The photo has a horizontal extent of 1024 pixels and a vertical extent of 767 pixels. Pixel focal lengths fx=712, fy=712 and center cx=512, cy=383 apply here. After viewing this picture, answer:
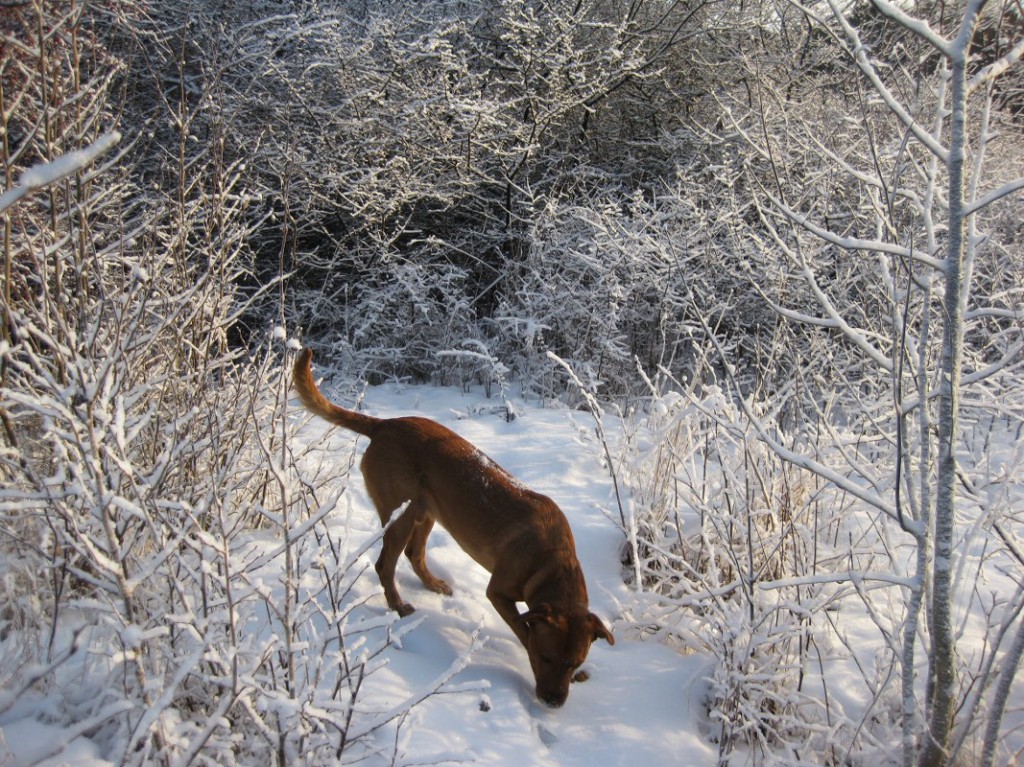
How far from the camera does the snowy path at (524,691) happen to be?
2453 millimetres

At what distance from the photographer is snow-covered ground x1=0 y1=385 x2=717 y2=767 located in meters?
2.11

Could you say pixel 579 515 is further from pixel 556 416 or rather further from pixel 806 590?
pixel 556 416

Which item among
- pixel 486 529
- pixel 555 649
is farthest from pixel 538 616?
pixel 486 529

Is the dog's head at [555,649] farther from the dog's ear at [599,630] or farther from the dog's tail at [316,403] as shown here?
the dog's tail at [316,403]

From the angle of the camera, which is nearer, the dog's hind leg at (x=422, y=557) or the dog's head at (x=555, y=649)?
the dog's head at (x=555, y=649)

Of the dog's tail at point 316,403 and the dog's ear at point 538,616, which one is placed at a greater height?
the dog's tail at point 316,403

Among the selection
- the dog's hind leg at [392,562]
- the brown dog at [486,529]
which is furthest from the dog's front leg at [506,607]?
the dog's hind leg at [392,562]

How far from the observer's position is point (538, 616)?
2842 mm

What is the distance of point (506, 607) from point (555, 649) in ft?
1.23

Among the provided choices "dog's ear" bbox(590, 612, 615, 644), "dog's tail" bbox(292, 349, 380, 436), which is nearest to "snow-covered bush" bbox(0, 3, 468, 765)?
"dog's tail" bbox(292, 349, 380, 436)

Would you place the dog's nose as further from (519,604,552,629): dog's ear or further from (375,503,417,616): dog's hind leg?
(375,503,417,616): dog's hind leg

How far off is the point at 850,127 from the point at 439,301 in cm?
491

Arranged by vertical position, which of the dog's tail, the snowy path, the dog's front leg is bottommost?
the snowy path

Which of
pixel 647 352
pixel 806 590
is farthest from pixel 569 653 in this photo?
pixel 647 352
